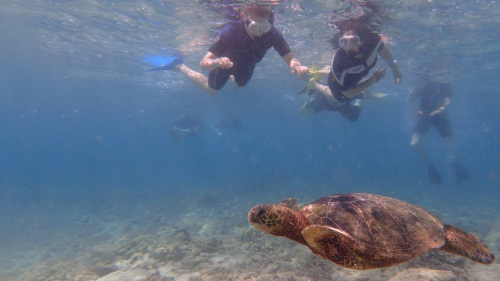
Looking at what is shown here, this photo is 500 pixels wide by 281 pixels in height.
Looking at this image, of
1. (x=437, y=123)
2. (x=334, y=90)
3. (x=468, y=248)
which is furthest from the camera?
(x=437, y=123)

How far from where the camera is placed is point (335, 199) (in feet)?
11.5

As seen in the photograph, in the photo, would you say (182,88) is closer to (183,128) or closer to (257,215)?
(183,128)

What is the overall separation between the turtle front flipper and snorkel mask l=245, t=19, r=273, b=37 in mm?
5127

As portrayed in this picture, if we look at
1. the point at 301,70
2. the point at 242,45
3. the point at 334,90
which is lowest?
the point at 334,90

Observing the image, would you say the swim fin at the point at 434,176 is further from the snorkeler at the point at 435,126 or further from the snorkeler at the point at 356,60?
the snorkeler at the point at 356,60

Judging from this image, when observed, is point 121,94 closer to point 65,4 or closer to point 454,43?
point 65,4

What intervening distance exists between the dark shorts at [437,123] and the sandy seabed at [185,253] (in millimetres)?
4569

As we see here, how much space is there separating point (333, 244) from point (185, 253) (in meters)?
6.78


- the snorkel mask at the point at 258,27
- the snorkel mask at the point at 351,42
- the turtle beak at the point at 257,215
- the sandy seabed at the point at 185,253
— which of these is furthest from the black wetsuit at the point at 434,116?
the turtle beak at the point at 257,215

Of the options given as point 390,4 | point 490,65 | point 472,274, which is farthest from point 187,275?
point 490,65

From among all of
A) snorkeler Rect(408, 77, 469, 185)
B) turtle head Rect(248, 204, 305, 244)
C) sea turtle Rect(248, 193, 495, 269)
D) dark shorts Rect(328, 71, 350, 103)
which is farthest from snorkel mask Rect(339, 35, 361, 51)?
snorkeler Rect(408, 77, 469, 185)

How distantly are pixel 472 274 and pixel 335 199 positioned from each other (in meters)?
4.47

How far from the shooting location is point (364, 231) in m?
2.80

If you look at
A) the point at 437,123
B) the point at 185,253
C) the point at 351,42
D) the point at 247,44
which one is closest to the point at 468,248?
the point at 351,42
